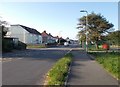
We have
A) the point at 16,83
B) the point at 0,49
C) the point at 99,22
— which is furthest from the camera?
the point at 99,22

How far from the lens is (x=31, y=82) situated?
12.6 m

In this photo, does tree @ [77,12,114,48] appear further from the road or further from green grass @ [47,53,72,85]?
green grass @ [47,53,72,85]

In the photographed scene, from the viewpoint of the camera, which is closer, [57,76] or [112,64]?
[57,76]

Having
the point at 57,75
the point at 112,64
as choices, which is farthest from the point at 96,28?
the point at 57,75

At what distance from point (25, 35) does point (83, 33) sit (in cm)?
4415

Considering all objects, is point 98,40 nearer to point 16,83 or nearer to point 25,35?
point 25,35

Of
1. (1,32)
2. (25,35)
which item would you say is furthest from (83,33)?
(25,35)

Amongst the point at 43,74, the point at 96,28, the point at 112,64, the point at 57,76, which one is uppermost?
the point at 96,28

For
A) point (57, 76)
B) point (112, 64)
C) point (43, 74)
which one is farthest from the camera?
point (112, 64)

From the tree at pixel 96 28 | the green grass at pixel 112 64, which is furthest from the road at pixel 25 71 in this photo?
the tree at pixel 96 28

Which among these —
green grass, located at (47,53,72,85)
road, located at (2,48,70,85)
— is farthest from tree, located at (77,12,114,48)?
green grass, located at (47,53,72,85)

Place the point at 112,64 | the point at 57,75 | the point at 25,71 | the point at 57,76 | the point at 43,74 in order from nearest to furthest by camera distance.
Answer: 1. the point at 57,76
2. the point at 57,75
3. the point at 43,74
4. the point at 25,71
5. the point at 112,64

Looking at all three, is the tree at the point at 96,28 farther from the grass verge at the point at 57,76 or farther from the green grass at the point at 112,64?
the grass verge at the point at 57,76

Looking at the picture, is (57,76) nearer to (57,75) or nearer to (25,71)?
(57,75)
